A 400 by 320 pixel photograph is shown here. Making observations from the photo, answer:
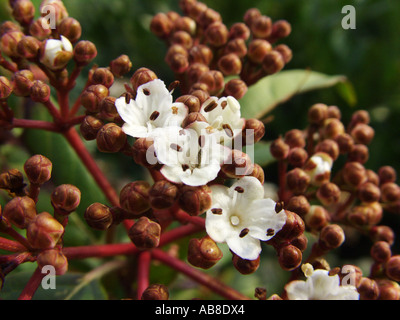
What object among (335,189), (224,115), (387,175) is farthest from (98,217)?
(387,175)

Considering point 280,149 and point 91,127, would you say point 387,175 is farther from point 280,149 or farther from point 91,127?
point 91,127

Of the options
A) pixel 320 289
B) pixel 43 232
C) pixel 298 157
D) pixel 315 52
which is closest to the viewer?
pixel 43 232

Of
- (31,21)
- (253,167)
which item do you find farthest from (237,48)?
(31,21)

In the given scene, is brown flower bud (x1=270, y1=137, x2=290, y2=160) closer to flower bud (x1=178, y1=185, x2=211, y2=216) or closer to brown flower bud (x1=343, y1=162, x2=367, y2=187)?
brown flower bud (x1=343, y1=162, x2=367, y2=187)

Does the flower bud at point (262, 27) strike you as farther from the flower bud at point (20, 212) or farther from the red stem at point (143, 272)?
the flower bud at point (20, 212)

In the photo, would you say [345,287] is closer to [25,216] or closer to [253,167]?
[253,167]
